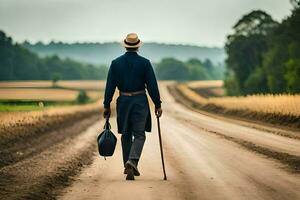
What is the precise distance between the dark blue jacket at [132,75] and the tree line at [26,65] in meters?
78.9

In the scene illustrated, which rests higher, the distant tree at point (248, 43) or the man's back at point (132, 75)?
the distant tree at point (248, 43)

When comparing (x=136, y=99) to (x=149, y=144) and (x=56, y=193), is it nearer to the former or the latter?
(x=56, y=193)

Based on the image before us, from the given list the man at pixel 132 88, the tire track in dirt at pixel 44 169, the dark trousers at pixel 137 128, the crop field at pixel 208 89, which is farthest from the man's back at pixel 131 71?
the crop field at pixel 208 89

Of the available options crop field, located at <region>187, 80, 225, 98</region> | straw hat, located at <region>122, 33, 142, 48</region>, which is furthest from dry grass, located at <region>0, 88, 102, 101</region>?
straw hat, located at <region>122, 33, 142, 48</region>

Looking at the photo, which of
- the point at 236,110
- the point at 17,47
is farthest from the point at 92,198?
the point at 17,47

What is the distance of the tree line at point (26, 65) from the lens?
9572cm

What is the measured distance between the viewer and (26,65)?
10856cm

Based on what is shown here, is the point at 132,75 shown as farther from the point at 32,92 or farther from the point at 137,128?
the point at 32,92

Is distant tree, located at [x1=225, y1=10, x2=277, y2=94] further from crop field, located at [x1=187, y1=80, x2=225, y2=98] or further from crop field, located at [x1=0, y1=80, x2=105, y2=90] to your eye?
crop field, located at [x1=0, y1=80, x2=105, y2=90]

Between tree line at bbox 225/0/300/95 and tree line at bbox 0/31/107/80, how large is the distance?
3174 cm

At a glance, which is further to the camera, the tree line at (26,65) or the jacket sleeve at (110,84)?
the tree line at (26,65)

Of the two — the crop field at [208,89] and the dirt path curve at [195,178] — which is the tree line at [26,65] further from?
the dirt path curve at [195,178]

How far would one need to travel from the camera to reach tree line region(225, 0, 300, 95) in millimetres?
71938

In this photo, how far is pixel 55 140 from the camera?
20.0m
